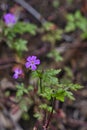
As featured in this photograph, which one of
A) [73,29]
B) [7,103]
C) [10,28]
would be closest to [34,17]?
[73,29]

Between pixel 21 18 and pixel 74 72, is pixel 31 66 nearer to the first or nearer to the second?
pixel 74 72

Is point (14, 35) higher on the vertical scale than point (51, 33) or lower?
lower

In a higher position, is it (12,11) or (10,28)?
(12,11)

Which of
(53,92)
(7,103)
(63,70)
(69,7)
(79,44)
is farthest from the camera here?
(69,7)

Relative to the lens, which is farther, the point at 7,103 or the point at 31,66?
the point at 7,103

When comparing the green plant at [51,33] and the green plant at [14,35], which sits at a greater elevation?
the green plant at [51,33]

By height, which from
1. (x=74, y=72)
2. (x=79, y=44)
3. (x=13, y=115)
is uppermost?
(x=79, y=44)

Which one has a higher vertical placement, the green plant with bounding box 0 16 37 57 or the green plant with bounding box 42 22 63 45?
the green plant with bounding box 42 22 63 45

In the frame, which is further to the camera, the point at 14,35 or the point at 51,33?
the point at 51,33

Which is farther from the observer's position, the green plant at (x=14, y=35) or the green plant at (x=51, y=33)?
the green plant at (x=51, y=33)

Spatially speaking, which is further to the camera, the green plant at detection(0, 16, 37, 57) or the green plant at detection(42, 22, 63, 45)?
the green plant at detection(42, 22, 63, 45)

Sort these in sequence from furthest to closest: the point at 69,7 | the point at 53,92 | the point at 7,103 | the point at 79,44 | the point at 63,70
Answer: the point at 69,7 < the point at 79,44 < the point at 63,70 < the point at 7,103 < the point at 53,92
